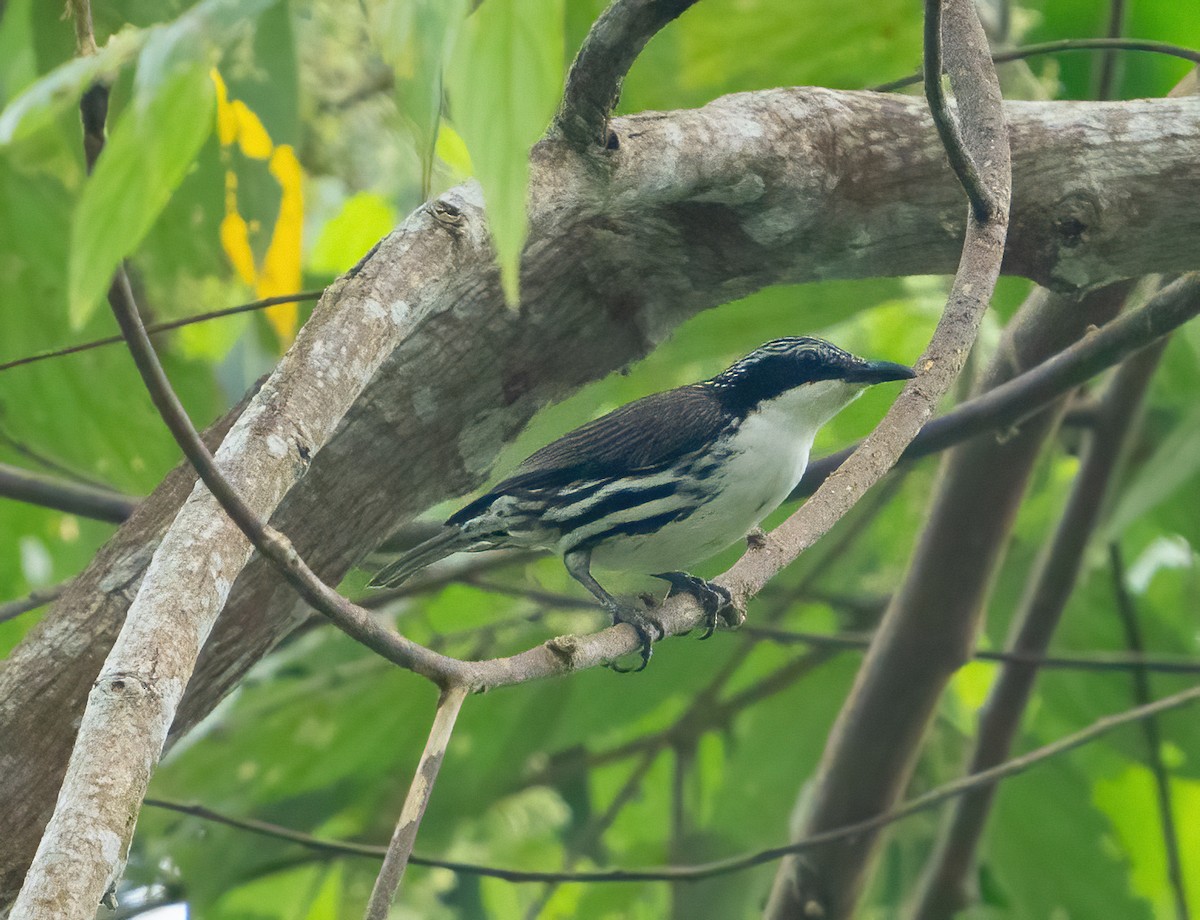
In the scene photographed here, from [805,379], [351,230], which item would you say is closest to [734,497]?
[805,379]

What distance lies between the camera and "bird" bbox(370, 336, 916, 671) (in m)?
3.23

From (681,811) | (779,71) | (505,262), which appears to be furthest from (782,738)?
(505,262)

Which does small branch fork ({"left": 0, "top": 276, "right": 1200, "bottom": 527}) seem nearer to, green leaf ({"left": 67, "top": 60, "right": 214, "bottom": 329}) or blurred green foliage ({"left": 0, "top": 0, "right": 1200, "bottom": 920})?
blurred green foliage ({"left": 0, "top": 0, "right": 1200, "bottom": 920})

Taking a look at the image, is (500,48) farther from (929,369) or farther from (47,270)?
(47,270)

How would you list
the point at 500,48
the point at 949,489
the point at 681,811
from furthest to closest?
the point at 681,811 → the point at 949,489 → the point at 500,48

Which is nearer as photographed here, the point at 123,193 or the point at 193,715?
the point at 123,193

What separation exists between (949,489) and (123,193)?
3644mm

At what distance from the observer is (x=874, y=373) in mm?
3396

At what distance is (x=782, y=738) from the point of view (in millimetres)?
5398

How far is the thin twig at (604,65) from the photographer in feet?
8.55

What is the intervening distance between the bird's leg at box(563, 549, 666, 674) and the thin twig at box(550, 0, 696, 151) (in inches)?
37.5

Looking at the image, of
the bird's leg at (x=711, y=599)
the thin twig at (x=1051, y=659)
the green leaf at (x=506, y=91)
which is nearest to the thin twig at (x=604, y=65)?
the bird's leg at (x=711, y=599)

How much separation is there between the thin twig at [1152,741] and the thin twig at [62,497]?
3.26 metres

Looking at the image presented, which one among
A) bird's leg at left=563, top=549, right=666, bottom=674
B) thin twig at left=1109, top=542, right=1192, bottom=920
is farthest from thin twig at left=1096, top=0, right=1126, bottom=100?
bird's leg at left=563, top=549, right=666, bottom=674
